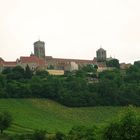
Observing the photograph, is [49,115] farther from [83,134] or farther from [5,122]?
[83,134]

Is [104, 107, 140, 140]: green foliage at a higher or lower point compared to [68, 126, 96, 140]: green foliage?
higher

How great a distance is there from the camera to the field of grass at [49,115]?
115 metres

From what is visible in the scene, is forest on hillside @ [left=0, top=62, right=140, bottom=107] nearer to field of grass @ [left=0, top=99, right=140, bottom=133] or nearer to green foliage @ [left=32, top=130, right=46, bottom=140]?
field of grass @ [left=0, top=99, right=140, bottom=133]

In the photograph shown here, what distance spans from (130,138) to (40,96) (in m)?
106

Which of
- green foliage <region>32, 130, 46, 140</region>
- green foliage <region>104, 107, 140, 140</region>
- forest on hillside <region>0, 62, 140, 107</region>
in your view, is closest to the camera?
green foliage <region>104, 107, 140, 140</region>

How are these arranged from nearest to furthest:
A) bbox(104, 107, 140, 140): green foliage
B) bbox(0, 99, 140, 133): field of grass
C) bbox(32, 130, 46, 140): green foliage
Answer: bbox(104, 107, 140, 140): green foliage → bbox(32, 130, 46, 140): green foliage → bbox(0, 99, 140, 133): field of grass

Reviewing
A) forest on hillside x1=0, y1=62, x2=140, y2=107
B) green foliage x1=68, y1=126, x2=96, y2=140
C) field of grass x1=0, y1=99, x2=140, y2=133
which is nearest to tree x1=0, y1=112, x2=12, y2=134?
field of grass x1=0, y1=99, x2=140, y2=133

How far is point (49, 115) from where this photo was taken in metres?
131

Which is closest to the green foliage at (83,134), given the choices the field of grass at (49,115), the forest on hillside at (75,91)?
the field of grass at (49,115)

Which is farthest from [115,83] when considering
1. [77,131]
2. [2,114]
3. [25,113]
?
[77,131]

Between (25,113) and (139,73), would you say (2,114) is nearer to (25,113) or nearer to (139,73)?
(25,113)

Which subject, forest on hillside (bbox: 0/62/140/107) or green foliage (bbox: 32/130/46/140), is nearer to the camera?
green foliage (bbox: 32/130/46/140)

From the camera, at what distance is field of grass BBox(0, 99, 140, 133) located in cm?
11484

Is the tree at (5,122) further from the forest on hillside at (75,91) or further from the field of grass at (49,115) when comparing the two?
the forest on hillside at (75,91)
